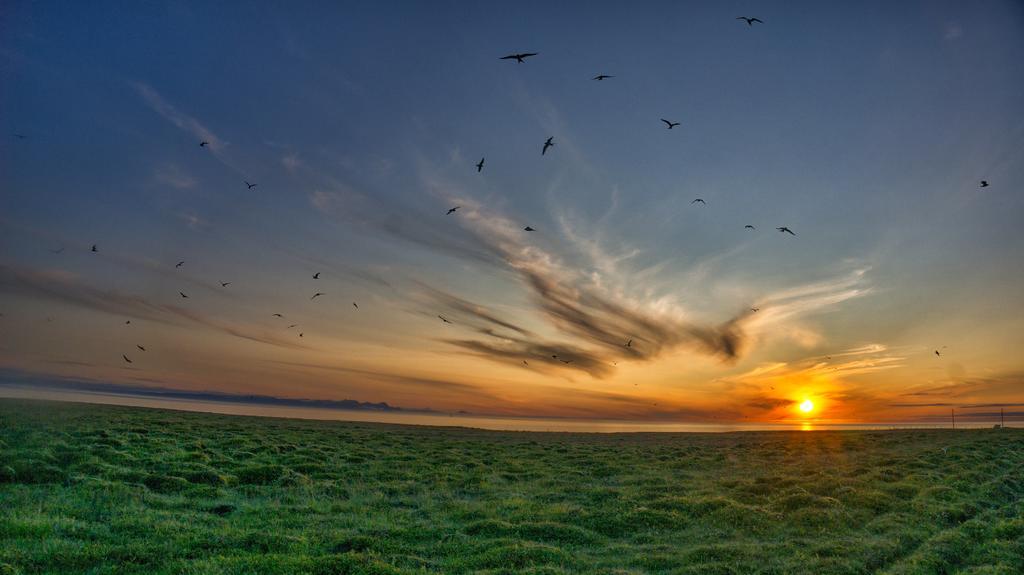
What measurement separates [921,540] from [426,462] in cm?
3044

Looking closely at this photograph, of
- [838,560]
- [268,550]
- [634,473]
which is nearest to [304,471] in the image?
[268,550]

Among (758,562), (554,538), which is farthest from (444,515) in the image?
(758,562)

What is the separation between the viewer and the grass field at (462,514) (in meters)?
17.3

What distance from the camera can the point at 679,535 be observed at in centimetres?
2270

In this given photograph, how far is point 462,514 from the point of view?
24625 millimetres

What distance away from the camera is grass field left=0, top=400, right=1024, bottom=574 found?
17.3 meters

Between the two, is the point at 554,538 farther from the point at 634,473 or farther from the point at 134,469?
the point at 134,469

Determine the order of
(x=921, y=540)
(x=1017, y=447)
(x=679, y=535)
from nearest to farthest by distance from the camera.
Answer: (x=921, y=540) < (x=679, y=535) < (x=1017, y=447)

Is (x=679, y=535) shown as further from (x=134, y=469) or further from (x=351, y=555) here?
(x=134, y=469)

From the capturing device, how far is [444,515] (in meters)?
24.7

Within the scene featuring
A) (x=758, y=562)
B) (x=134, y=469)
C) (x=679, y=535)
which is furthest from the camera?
(x=134, y=469)

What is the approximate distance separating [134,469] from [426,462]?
1878cm

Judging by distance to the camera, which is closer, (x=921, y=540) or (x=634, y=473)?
(x=921, y=540)

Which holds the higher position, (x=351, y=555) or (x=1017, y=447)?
(x=1017, y=447)
